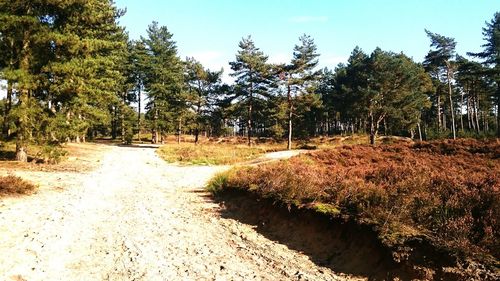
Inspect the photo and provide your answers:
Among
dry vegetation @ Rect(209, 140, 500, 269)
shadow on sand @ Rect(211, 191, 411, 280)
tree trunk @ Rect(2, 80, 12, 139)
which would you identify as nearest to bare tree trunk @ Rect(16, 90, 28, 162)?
tree trunk @ Rect(2, 80, 12, 139)

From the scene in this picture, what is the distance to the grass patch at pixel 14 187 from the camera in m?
12.6

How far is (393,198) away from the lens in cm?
795

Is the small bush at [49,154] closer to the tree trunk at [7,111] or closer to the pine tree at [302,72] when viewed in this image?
the tree trunk at [7,111]

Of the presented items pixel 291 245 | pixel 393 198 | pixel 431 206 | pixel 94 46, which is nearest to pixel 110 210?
pixel 291 245

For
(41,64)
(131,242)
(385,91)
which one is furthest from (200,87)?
(131,242)

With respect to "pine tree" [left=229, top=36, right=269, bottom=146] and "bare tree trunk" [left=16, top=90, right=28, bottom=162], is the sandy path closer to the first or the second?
"bare tree trunk" [left=16, top=90, right=28, bottom=162]

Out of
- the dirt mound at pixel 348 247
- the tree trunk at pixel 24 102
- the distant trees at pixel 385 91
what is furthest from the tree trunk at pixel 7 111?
the distant trees at pixel 385 91

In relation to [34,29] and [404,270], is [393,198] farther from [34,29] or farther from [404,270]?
[34,29]

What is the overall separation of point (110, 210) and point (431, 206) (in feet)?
27.8

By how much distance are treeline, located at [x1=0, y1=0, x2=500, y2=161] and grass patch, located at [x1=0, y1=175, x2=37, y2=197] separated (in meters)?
6.71

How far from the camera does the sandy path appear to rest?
6750mm

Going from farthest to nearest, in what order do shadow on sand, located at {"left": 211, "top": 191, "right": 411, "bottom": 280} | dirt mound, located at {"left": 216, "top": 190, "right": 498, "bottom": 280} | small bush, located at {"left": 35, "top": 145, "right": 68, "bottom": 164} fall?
small bush, located at {"left": 35, "top": 145, "right": 68, "bottom": 164}
shadow on sand, located at {"left": 211, "top": 191, "right": 411, "bottom": 280}
dirt mound, located at {"left": 216, "top": 190, "right": 498, "bottom": 280}

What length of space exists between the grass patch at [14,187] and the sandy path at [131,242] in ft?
1.24

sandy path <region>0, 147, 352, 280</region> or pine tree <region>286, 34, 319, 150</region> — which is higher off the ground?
pine tree <region>286, 34, 319, 150</region>
